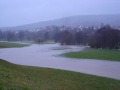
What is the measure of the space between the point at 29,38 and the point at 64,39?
6689 centimetres

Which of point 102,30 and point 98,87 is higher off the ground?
point 102,30

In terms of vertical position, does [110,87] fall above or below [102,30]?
below

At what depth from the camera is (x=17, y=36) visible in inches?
6663

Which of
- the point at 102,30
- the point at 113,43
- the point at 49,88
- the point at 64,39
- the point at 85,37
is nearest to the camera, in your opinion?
the point at 49,88

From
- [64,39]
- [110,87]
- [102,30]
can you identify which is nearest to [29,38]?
[64,39]

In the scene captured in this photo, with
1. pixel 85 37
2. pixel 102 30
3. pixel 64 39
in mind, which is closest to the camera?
pixel 102 30

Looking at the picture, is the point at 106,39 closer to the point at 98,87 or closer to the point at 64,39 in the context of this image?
the point at 64,39

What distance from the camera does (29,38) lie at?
6668 inches

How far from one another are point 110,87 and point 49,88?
5256 millimetres

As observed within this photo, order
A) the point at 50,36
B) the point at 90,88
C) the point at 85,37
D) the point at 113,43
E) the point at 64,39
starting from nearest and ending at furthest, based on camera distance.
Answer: the point at 90,88
the point at 113,43
the point at 85,37
the point at 64,39
the point at 50,36

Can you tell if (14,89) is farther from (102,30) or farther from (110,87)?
(102,30)

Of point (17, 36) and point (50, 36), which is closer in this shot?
point (50, 36)

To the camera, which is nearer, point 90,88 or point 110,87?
point 90,88

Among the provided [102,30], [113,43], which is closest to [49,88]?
[113,43]
